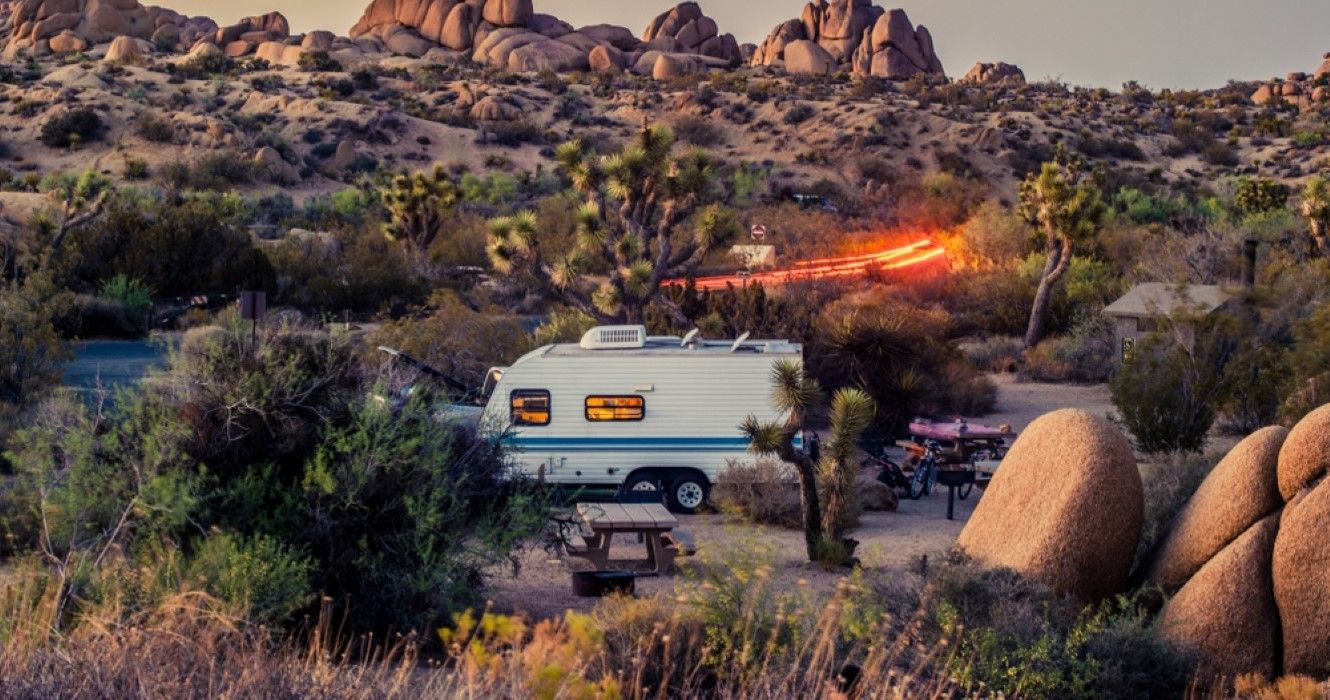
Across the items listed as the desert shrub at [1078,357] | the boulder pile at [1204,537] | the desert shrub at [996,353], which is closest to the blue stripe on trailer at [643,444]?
the boulder pile at [1204,537]

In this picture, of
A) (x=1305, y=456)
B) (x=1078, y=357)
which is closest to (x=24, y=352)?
(x=1305, y=456)

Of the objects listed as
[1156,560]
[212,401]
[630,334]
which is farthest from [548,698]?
[630,334]

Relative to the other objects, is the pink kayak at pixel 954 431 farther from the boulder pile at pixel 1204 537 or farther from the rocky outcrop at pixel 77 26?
the rocky outcrop at pixel 77 26

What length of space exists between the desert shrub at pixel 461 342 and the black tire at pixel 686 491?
501cm

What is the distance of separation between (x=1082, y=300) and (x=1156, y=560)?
2433 cm

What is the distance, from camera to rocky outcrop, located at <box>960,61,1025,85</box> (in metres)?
105

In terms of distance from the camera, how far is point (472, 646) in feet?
18.9

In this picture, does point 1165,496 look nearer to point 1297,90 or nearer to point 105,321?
point 105,321

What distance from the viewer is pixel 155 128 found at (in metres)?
64.3

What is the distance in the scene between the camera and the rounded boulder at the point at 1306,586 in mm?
8758

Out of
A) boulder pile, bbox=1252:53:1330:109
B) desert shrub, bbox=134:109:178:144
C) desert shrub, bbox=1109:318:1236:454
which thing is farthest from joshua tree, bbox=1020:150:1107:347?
boulder pile, bbox=1252:53:1330:109

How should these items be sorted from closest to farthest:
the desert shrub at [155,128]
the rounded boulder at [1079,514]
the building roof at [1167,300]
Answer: the rounded boulder at [1079,514]
the building roof at [1167,300]
the desert shrub at [155,128]

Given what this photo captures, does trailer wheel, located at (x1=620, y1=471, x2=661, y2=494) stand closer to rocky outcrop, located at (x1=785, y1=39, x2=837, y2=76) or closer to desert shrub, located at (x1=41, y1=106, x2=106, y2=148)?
desert shrub, located at (x1=41, y1=106, x2=106, y2=148)

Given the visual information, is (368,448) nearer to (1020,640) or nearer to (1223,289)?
(1020,640)
